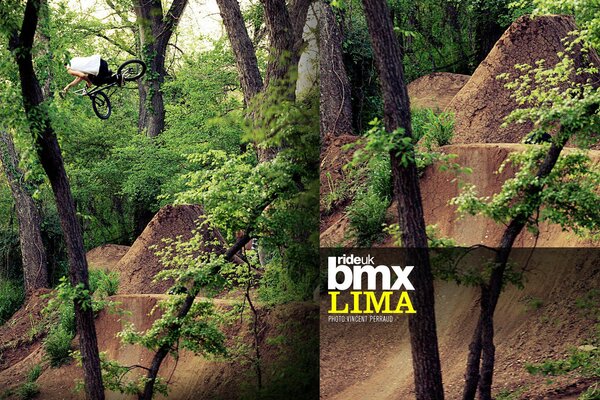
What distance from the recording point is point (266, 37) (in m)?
7.58

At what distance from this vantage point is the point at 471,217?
979cm

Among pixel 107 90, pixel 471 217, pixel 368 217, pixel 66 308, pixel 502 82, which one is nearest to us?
pixel 66 308

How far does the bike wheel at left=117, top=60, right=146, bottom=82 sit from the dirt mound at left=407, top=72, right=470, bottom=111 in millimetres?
6248

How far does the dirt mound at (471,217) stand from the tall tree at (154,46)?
3356 mm

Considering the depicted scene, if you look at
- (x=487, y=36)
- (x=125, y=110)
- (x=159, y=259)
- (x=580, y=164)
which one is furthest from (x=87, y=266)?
(x=487, y=36)

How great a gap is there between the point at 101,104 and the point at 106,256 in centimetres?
115

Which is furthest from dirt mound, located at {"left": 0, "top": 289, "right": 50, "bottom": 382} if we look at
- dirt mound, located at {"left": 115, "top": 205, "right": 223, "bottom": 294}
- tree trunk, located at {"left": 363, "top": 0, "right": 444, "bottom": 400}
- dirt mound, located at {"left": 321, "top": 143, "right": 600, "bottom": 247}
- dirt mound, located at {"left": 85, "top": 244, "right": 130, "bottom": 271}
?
dirt mound, located at {"left": 321, "top": 143, "right": 600, "bottom": 247}

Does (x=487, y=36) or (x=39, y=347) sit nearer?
(x=39, y=347)

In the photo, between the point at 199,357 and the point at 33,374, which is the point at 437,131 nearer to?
the point at 199,357

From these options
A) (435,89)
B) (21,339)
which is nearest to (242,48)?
(21,339)

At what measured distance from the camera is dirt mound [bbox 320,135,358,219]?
11.3 meters

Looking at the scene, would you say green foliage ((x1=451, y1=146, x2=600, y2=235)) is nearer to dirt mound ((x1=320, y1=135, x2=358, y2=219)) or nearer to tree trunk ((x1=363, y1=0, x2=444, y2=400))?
tree trunk ((x1=363, y1=0, x2=444, y2=400))

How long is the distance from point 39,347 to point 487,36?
32.2 feet

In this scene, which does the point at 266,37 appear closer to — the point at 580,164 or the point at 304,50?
the point at 304,50
